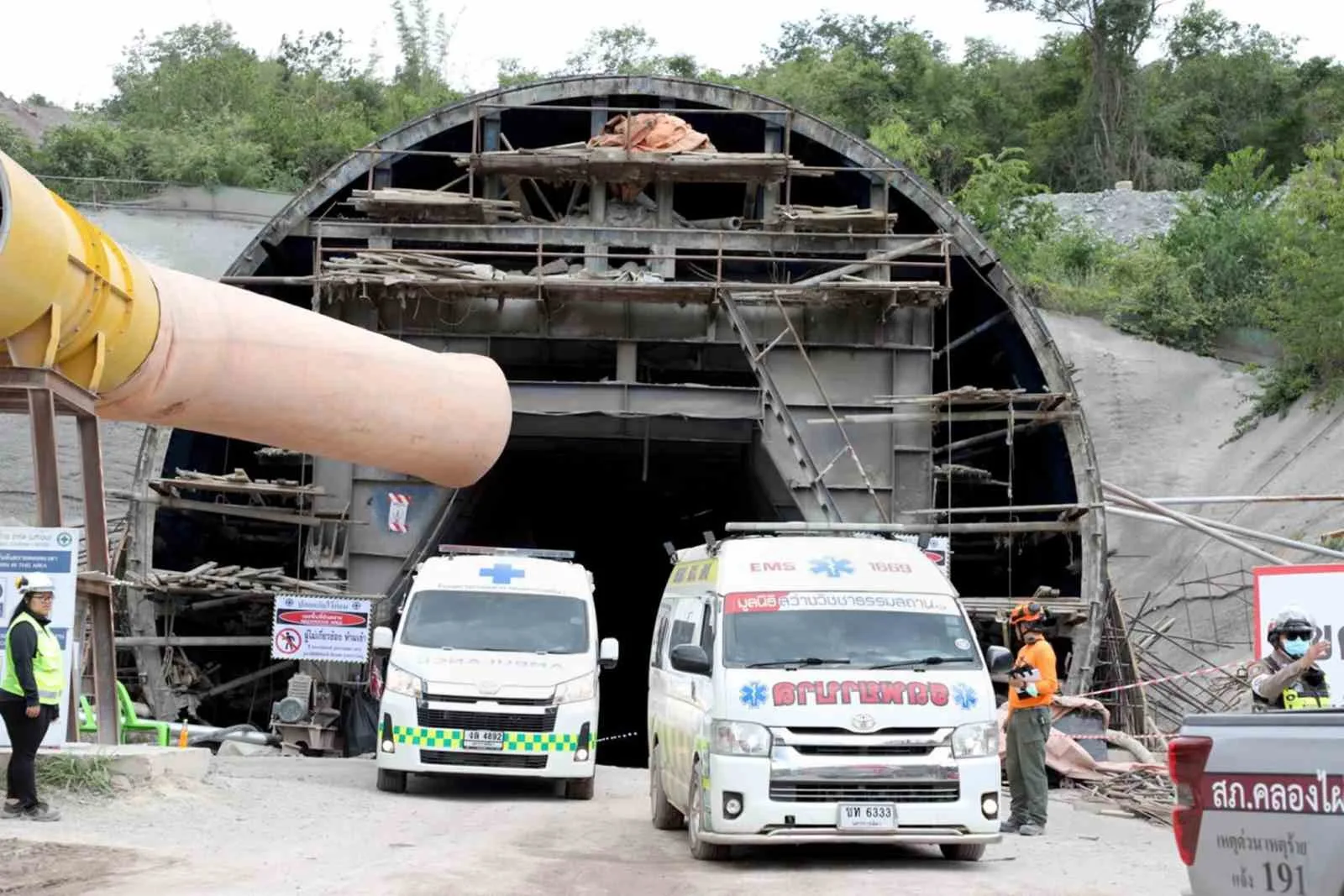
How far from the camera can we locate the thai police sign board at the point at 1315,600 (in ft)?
45.4

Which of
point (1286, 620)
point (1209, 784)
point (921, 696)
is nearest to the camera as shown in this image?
point (1209, 784)

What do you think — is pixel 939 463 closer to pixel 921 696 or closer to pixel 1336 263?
pixel 1336 263

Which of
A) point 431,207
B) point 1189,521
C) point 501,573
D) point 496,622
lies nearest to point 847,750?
point 496,622

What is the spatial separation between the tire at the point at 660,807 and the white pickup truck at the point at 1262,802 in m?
8.07

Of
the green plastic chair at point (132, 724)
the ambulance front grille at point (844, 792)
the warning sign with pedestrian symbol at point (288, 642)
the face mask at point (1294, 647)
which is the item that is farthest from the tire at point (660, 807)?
the warning sign with pedestrian symbol at point (288, 642)

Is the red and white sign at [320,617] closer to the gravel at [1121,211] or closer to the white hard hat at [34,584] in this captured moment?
the white hard hat at [34,584]

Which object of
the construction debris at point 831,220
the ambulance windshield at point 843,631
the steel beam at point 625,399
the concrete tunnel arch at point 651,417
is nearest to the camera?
the ambulance windshield at point 843,631

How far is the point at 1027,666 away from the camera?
13.9 meters

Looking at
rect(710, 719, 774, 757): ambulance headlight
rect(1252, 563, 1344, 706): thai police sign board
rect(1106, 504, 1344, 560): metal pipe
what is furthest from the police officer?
rect(1106, 504, 1344, 560): metal pipe

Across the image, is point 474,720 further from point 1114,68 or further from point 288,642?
point 1114,68

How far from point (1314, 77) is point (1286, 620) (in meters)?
51.1

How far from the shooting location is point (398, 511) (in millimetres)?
24453

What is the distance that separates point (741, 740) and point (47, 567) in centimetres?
599

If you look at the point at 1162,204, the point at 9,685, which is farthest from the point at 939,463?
the point at 1162,204
